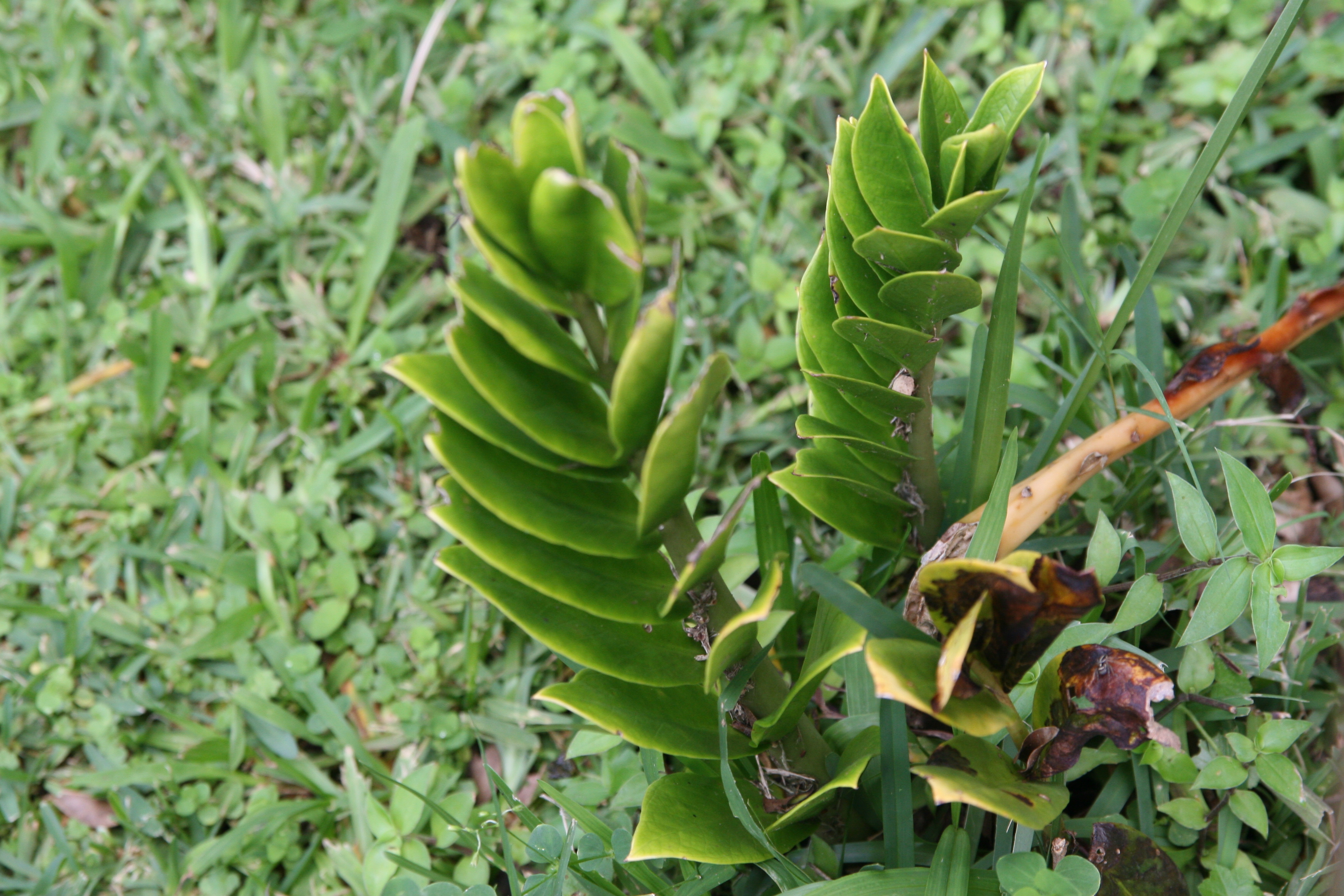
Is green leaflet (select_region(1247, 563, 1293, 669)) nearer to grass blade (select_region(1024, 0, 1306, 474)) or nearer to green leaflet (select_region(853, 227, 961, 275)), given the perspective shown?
grass blade (select_region(1024, 0, 1306, 474))

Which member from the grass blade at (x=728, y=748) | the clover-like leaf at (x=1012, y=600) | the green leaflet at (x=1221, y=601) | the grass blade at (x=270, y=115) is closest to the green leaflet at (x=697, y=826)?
the grass blade at (x=728, y=748)

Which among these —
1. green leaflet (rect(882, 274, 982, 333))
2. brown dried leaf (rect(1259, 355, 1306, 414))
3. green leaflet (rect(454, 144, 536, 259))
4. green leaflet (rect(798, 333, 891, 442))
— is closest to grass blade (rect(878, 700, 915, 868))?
green leaflet (rect(798, 333, 891, 442))

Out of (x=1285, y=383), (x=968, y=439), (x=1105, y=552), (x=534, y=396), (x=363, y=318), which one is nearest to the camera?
(x=534, y=396)

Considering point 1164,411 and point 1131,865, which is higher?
point 1164,411

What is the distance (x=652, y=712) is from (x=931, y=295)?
58 centimetres

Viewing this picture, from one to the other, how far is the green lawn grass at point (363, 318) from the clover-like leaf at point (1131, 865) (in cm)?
30

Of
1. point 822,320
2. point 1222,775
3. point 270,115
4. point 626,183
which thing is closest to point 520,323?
point 626,183

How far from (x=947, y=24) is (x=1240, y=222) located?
846 mm

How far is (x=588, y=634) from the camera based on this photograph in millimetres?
1018

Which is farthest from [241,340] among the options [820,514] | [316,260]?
[820,514]

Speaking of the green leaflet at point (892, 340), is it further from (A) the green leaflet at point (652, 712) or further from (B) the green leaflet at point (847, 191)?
(A) the green leaflet at point (652, 712)

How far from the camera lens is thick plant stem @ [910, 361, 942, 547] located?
118 cm

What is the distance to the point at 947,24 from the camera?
2.31 metres

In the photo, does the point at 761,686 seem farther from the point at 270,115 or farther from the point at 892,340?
the point at 270,115
